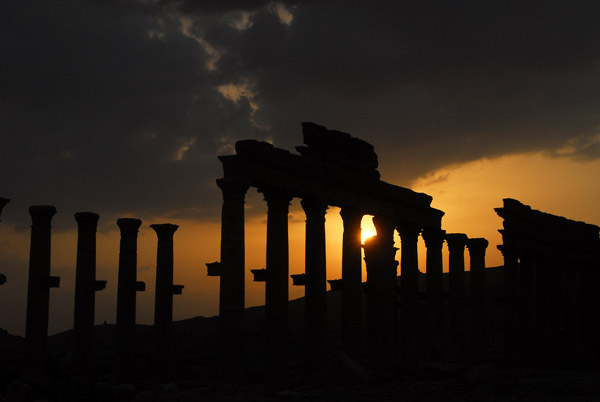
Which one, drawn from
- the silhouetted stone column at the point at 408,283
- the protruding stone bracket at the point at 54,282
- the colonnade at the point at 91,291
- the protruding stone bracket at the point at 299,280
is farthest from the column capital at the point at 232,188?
the silhouetted stone column at the point at 408,283

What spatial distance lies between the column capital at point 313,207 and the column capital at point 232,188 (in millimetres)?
4318

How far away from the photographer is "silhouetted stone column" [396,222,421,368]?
108ft

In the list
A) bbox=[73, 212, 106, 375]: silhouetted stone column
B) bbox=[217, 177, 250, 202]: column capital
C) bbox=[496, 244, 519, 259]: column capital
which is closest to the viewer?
bbox=[217, 177, 250, 202]: column capital

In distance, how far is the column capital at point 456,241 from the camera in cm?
3553

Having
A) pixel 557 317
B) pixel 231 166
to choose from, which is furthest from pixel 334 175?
pixel 557 317

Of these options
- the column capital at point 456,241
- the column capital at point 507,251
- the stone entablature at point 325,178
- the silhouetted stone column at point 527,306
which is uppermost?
the stone entablature at point 325,178

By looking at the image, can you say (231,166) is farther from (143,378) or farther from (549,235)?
(549,235)

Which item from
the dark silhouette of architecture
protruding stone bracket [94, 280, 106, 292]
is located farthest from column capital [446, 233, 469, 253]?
protruding stone bracket [94, 280, 106, 292]

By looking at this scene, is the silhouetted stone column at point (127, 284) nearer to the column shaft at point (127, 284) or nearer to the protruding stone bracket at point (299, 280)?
the column shaft at point (127, 284)

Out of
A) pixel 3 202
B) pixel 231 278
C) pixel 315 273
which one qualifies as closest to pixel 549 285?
pixel 315 273

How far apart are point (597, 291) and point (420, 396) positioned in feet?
85.9

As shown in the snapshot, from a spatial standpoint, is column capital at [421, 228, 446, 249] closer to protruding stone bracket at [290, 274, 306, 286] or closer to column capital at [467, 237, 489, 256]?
column capital at [467, 237, 489, 256]

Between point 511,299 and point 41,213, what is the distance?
70.1ft

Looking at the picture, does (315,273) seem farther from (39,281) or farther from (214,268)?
(39,281)
